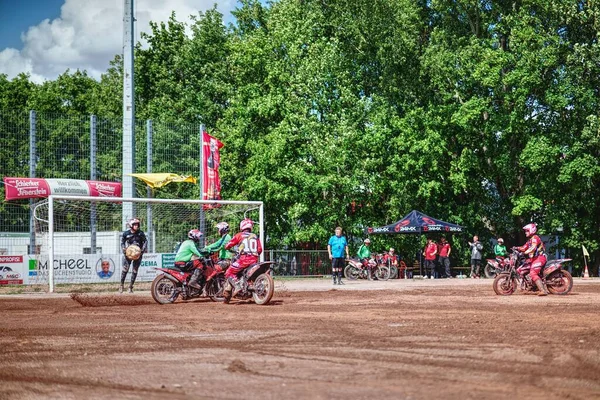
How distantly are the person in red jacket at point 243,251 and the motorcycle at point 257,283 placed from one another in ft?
0.32

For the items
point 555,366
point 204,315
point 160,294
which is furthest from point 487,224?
point 555,366

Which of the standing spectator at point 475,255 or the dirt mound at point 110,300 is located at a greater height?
the standing spectator at point 475,255

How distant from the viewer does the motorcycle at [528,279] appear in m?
22.2

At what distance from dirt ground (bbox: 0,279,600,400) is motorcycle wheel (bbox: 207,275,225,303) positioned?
111 inches

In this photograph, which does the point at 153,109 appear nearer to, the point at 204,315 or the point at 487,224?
the point at 487,224

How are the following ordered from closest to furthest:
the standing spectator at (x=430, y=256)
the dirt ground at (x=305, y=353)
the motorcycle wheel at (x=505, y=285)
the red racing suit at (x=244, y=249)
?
the dirt ground at (x=305, y=353) < the red racing suit at (x=244, y=249) < the motorcycle wheel at (x=505, y=285) < the standing spectator at (x=430, y=256)

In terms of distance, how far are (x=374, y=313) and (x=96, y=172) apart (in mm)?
16450

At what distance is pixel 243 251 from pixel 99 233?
10208 millimetres

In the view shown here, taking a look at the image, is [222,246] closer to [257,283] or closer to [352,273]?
[257,283]

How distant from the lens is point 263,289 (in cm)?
1889

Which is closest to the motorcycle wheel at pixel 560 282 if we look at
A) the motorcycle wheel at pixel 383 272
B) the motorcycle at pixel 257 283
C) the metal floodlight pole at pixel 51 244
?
the motorcycle at pixel 257 283

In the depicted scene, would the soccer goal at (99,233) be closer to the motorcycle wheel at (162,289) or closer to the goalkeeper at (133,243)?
the goalkeeper at (133,243)

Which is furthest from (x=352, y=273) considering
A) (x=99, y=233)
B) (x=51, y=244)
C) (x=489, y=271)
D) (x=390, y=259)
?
(x=51, y=244)

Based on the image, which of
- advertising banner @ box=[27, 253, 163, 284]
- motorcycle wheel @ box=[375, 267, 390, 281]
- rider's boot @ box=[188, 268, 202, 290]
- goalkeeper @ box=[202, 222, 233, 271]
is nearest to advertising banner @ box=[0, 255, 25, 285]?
advertising banner @ box=[27, 253, 163, 284]
